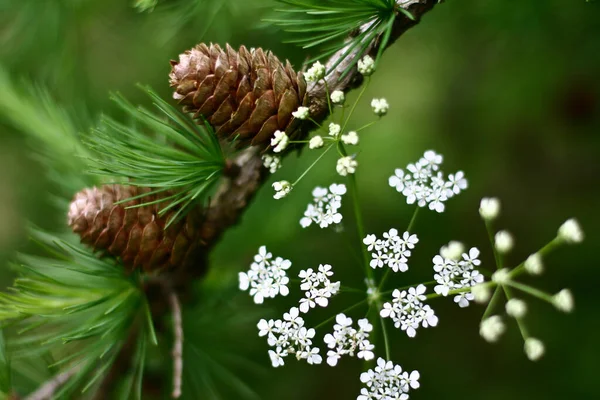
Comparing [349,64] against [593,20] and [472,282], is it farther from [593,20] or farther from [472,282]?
[593,20]

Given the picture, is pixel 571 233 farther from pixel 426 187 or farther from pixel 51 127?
pixel 51 127

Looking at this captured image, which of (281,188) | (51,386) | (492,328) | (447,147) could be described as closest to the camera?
(492,328)

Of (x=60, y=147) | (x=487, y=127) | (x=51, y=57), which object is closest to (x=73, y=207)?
(x=60, y=147)

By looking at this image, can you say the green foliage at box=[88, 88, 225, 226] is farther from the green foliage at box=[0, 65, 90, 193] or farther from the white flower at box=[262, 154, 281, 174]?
the green foliage at box=[0, 65, 90, 193]

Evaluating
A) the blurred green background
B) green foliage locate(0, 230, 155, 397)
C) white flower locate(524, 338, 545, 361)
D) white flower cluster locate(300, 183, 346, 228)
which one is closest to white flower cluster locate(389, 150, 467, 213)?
white flower cluster locate(300, 183, 346, 228)

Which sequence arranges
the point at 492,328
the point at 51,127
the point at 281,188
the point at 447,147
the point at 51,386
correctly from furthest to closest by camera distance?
the point at 447,147, the point at 51,127, the point at 51,386, the point at 281,188, the point at 492,328

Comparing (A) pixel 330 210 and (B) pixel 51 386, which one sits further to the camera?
(B) pixel 51 386

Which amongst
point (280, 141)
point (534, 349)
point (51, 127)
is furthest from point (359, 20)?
point (51, 127)
